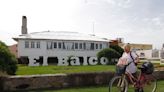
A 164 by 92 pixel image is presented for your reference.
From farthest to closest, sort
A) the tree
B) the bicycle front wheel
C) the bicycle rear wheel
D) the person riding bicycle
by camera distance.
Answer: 1. the tree
2. the bicycle rear wheel
3. the person riding bicycle
4. the bicycle front wheel

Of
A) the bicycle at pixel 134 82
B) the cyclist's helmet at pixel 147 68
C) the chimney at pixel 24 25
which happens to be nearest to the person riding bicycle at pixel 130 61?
the bicycle at pixel 134 82

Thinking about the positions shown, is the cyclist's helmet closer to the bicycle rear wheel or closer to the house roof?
the bicycle rear wheel

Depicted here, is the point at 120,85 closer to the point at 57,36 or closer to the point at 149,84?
the point at 149,84

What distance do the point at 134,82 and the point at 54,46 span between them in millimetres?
42447

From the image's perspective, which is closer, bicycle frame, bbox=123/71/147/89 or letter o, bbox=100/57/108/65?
bicycle frame, bbox=123/71/147/89

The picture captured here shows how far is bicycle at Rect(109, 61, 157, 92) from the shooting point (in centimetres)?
1127

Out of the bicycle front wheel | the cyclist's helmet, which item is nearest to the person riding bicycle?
the cyclist's helmet

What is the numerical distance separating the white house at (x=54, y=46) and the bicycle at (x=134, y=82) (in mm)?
36428

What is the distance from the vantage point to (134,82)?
11.6m

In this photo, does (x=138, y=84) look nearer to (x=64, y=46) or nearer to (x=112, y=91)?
(x=112, y=91)

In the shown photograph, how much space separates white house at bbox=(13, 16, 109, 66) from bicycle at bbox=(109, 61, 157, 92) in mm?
36428

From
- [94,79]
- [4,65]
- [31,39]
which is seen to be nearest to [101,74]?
[94,79]

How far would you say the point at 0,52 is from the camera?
17031 millimetres

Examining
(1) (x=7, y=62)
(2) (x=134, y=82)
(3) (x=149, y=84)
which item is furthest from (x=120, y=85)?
(1) (x=7, y=62)
